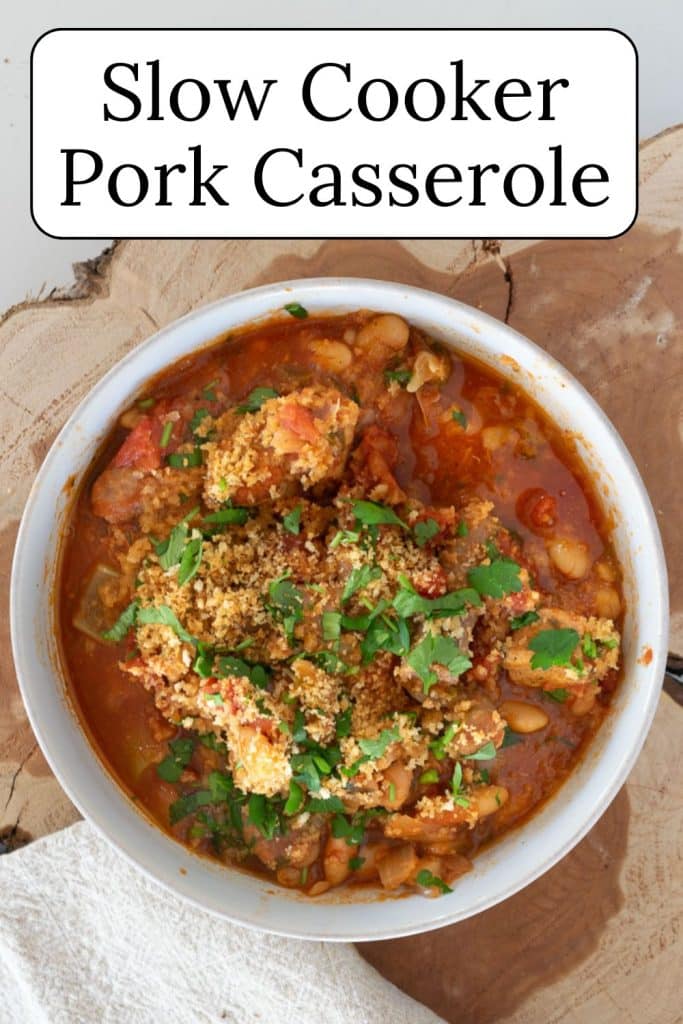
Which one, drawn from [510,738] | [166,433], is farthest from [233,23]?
[510,738]

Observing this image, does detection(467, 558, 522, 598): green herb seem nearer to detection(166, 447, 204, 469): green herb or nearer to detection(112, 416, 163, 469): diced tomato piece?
detection(166, 447, 204, 469): green herb

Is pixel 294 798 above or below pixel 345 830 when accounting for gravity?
above

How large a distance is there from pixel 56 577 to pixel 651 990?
2.63m

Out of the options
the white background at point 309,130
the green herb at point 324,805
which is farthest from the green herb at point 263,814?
the white background at point 309,130

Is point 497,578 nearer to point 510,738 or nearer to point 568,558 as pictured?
point 568,558

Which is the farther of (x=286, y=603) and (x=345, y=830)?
(x=345, y=830)

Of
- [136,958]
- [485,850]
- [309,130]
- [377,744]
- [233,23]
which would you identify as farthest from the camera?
[233,23]

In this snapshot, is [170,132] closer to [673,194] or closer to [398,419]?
→ [398,419]

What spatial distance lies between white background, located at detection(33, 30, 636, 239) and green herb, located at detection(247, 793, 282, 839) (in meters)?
2.15

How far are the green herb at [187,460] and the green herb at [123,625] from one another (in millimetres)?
480

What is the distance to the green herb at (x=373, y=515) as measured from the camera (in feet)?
10.6

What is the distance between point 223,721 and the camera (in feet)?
10.6

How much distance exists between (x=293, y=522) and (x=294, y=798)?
0.92 metres

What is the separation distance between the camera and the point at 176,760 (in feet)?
11.3
